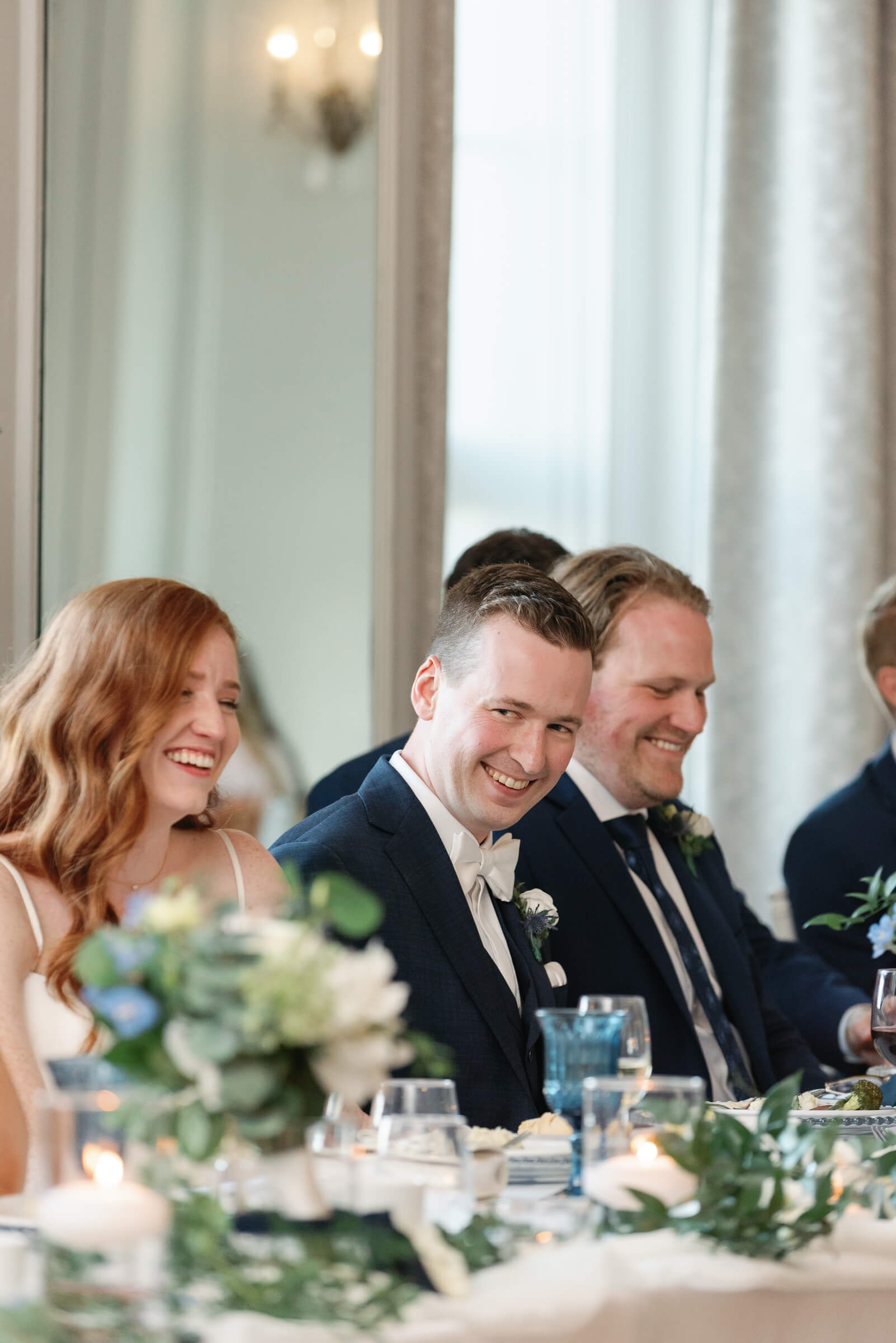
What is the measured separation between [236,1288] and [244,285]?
3.17 m

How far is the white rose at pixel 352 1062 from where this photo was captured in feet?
3.93

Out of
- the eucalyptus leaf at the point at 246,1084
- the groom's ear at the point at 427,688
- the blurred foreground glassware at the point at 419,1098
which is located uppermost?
the groom's ear at the point at 427,688

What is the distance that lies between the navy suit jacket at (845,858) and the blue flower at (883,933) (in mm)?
1128

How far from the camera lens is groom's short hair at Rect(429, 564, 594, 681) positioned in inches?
96.3

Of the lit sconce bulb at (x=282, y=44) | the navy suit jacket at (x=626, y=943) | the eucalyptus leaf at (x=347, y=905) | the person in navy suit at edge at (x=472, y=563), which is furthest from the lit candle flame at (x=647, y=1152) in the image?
the lit sconce bulb at (x=282, y=44)

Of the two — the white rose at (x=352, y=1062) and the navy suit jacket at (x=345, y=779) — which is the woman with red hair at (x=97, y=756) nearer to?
the white rose at (x=352, y=1062)

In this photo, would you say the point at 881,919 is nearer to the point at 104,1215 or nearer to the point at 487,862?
the point at 487,862

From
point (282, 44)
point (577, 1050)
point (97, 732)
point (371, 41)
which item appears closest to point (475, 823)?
point (97, 732)

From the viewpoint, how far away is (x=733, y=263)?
5367 millimetres

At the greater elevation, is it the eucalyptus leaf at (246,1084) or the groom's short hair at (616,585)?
the groom's short hair at (616,585)

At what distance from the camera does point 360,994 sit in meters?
1.19

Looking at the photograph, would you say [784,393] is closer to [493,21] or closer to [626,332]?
[626,332]

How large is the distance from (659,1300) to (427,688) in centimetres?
130

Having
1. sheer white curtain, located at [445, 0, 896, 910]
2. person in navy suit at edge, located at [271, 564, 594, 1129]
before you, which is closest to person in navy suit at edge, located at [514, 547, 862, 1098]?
person in navy suit at edge, located at [271, 564, 594, 1129]
